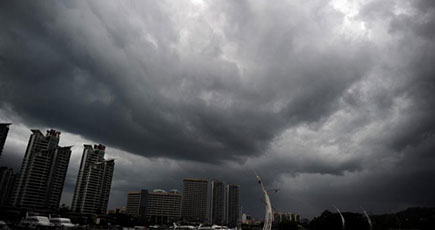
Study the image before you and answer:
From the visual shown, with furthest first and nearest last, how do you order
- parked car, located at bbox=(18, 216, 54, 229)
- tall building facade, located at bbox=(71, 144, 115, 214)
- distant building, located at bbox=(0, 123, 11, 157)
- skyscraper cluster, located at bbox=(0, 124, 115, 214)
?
tall building facade, located at bbox=(71, 144, 115, 214), skyscraper cluster, located at bbox=(0, 124, 115, 214), distant building, located at bbox=(0, 123, 11, 157), parked car, located at bbox=(18, 216, 54, 229)

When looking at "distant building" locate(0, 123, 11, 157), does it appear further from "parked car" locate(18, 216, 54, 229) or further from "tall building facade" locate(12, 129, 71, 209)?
"parked car" locate(18, 216, 54, 229)

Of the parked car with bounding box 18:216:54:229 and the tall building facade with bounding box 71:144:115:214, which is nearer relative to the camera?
the parked car with bounding box 18:216:54:229

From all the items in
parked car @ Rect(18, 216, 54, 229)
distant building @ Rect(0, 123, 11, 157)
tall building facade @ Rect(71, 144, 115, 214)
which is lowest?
parked car @ Rect(18, 216, 54, 229)

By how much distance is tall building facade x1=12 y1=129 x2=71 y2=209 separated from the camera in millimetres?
140500

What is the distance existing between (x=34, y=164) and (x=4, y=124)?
24.0m

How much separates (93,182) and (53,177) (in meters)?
26.0

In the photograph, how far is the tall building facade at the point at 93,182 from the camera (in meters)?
170

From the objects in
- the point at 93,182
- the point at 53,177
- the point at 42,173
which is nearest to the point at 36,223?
the point at 42,173

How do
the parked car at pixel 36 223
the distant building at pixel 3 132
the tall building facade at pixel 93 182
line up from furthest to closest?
the tall building facade at pixel 93 182 → the distant building at pixel 3 132 → the parked car at pixel 36 223

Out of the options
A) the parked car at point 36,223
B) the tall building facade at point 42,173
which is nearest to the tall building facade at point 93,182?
the tall building facade at point 42,173

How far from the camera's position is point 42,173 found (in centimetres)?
14725

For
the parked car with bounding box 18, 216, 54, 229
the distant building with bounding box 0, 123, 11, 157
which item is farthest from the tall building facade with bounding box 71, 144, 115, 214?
the parked car with bounding box 18, 216, 54, 229

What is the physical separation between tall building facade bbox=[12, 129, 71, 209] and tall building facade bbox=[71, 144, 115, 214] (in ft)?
45.7

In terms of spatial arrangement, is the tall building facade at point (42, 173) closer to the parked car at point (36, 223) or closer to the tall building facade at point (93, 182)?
the tall building facade at point (93, 182)
